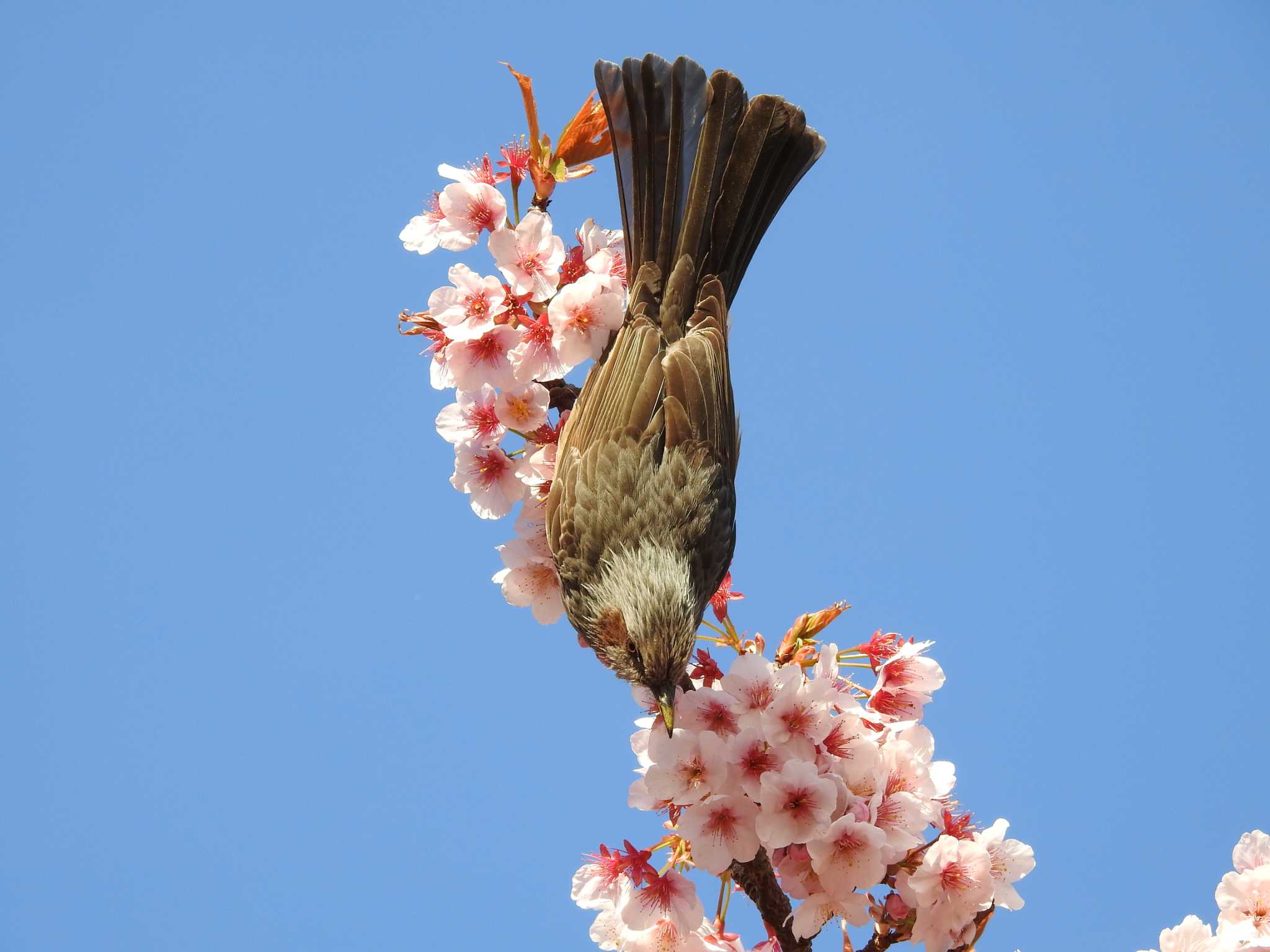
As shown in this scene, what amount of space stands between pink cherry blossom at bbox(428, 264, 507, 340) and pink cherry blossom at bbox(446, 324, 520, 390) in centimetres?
3

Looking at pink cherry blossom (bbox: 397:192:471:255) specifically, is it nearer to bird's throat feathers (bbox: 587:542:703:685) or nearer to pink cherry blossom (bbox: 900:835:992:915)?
bird's throat feathers (bbox: 587:542:703:685)

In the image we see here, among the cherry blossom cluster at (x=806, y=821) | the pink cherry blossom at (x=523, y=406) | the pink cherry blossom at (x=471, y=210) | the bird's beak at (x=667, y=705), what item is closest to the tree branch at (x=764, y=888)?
the cherry blossom cluster at (x=806, y=821)

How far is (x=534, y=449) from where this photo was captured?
3617 mm

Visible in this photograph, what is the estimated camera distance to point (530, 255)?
10.7 ft

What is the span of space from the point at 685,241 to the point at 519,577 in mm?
1253

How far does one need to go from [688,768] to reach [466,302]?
4.77 ft

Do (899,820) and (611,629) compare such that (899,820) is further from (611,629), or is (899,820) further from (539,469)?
(539,469)

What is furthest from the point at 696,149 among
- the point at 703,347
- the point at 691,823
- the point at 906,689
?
the point at 691,823

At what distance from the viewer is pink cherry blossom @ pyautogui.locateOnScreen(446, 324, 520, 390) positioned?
327 cm

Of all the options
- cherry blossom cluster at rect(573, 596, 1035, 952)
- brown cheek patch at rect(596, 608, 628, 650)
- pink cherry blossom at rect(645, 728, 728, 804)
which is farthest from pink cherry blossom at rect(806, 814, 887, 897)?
brown cheek patch at rect(596, 608, 628, 650)

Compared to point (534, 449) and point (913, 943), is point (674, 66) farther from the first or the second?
point (913, 943)

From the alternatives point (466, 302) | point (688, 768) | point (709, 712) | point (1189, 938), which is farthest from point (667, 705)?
point (1189, 938)

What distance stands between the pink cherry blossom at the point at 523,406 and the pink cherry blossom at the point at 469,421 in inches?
1.5

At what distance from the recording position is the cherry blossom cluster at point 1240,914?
293cm
